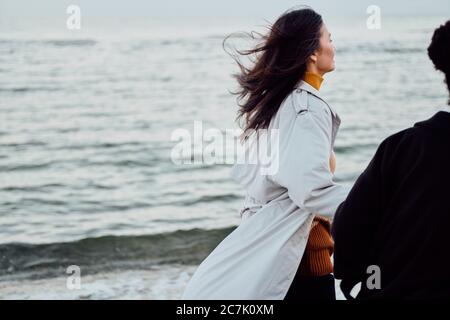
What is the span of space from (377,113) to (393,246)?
736 inches

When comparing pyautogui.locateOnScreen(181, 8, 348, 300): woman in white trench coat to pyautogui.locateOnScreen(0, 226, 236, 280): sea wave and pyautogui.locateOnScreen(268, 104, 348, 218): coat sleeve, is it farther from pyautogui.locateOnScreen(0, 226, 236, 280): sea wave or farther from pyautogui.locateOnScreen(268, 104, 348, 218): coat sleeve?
pyautogui.locateOnScreen(0, 226, 236, 280): sea wave

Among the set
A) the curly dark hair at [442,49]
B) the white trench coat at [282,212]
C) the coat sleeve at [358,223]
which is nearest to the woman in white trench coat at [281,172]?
the white trench coat at [282,212]

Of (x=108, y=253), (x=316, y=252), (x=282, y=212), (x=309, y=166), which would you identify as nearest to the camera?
(x=309, y=166)

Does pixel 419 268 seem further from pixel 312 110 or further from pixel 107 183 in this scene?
pixel 107 183

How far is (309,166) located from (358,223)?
0.50m

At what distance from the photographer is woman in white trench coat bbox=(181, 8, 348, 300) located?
315 cm

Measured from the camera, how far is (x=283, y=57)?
348 centimetres

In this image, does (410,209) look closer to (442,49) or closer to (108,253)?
(442,49)

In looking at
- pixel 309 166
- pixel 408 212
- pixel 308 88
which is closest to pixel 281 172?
pixel 309 166

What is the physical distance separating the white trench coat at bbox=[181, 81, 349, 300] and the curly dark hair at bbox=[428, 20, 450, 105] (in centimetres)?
69

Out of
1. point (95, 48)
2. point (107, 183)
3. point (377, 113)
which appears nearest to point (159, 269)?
point (107, 183)

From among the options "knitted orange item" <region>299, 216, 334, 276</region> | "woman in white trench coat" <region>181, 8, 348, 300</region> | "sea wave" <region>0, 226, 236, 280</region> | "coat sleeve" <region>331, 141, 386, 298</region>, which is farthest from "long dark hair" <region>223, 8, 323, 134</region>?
"sea wave" <region>0, 226, 236, 280</region>

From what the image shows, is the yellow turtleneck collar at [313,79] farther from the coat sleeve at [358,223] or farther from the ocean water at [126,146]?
the ocean water at [126,146]

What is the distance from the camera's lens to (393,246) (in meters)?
2.64
